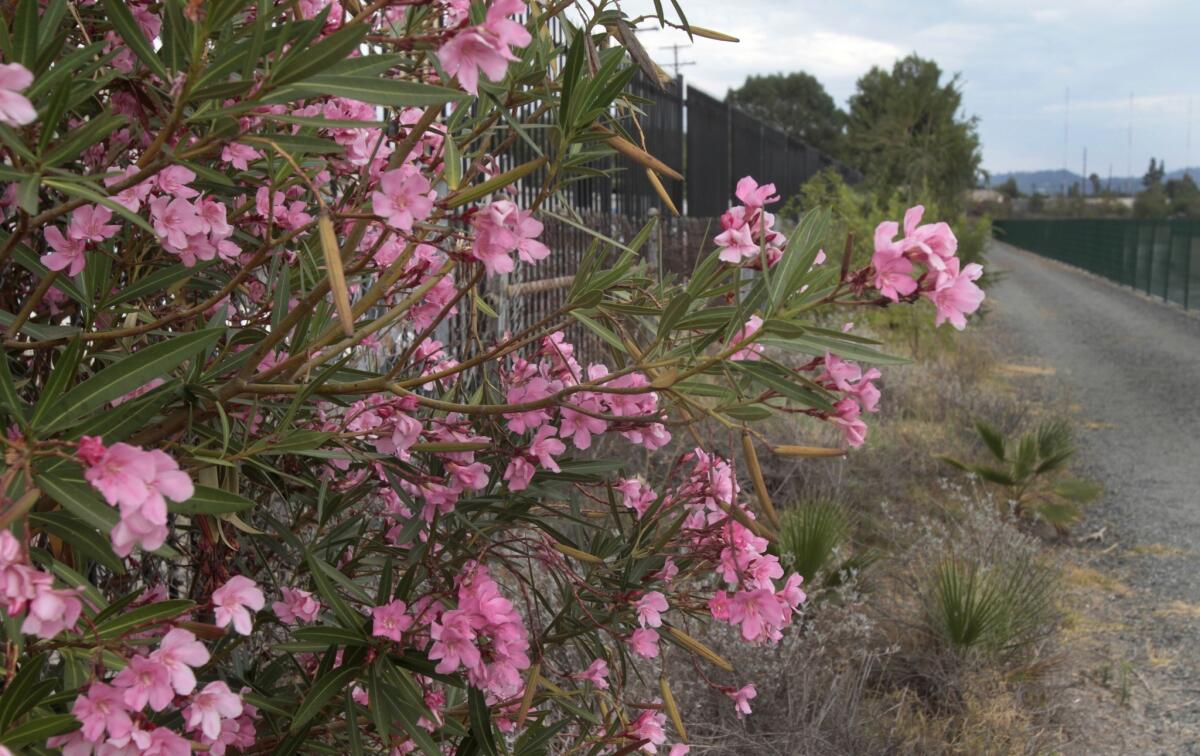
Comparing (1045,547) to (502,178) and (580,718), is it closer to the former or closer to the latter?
(580,718)

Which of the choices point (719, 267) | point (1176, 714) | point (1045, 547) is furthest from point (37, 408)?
point (1045, 547)

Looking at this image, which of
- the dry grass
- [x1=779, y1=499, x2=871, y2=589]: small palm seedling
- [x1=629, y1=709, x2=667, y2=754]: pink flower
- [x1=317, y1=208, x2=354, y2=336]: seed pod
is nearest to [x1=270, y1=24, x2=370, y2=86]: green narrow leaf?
[x1=317, y1=208, x2=354, y2=336]: seed pod

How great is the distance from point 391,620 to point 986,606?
2948 millimetres

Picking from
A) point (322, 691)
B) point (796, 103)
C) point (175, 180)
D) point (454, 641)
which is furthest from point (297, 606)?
point (796, 103)

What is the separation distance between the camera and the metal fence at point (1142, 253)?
55.6 feet

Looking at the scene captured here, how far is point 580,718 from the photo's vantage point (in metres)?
1.67

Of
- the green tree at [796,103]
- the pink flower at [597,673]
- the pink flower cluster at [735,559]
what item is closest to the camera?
the pink flower cluster at [735,559]

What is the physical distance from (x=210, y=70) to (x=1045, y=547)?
5670mm

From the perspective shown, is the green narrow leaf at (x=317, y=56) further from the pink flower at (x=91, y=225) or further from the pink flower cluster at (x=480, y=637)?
the pink flower cluster at (x=480, y=637)

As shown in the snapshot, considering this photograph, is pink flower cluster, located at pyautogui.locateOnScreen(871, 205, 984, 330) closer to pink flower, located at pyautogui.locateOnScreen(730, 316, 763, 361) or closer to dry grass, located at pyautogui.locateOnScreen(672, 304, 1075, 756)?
pink flower, located at pyautogui.locateOnScreen(730, 316, 763, 361)

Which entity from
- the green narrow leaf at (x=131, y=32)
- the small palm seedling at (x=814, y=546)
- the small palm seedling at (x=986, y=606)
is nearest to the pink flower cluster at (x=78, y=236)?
the green narrow leaf at (x=131, y=32)

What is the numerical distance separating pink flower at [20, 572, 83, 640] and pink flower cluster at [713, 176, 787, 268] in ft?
2.59

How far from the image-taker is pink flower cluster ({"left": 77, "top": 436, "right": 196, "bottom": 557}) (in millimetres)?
829

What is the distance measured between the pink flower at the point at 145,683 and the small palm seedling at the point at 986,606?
3295mm
